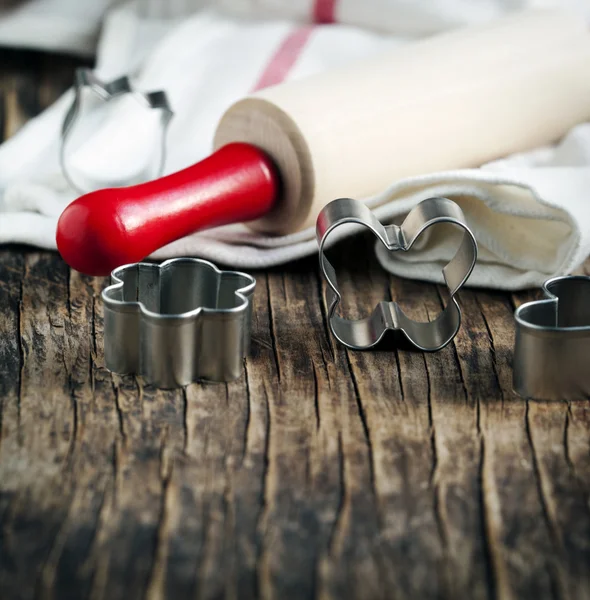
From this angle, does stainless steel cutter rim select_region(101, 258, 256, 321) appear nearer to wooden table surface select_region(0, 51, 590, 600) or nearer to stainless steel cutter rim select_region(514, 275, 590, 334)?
wooden table surface select_region(0, 51, 590, 600)

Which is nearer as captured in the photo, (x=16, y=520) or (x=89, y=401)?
(x=16, y=520)

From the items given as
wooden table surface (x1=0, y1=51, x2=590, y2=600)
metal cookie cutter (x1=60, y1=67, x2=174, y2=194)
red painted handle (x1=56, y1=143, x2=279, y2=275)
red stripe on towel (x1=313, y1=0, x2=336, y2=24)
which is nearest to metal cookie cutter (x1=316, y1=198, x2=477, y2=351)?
wooden table surface (x1=0, y1=51, x2=590, y2=600)

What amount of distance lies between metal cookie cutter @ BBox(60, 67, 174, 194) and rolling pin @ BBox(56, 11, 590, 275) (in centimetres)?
12

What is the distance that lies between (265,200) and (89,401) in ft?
1.04

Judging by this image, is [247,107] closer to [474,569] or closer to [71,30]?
[474,569]

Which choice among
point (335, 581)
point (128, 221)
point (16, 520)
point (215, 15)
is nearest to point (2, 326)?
point (128, 221)

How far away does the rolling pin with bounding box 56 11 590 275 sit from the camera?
86cm

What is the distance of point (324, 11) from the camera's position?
1.47 m

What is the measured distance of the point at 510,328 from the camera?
0.88 meters

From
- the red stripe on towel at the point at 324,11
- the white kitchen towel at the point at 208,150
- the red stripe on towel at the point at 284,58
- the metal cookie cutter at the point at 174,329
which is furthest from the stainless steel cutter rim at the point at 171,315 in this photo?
the red stripe on towel at the point at 324,11

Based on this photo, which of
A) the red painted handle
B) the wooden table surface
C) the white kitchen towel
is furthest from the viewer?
the white kitchen towel

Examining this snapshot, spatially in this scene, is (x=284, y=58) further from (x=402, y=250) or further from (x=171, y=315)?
(x=171, y=315)

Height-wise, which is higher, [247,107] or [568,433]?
[247,107]

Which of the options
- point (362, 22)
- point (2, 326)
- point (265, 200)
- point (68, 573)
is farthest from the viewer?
point (362, 22)
